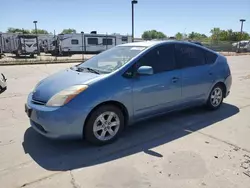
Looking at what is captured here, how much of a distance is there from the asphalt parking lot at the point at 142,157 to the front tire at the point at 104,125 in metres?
0.14

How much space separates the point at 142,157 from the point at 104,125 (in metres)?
0.76

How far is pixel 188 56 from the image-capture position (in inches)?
191

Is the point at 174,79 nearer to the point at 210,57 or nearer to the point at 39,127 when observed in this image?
the point at 210,57

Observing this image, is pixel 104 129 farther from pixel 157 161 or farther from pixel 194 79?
→ pixel 194 79

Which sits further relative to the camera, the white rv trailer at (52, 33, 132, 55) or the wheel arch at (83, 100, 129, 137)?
the white rv trailer at (52, 33, 132, 55)

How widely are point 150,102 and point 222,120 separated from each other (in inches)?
69.2

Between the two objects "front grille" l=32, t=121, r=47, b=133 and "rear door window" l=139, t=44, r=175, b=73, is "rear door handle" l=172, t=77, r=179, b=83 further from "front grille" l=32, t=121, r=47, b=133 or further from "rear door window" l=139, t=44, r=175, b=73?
"front grille" l=32, t=121, r=47, b=133

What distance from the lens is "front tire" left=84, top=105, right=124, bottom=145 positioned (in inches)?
138

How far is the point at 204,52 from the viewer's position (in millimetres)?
5223

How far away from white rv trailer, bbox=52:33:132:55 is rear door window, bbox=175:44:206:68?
27649 millimetres

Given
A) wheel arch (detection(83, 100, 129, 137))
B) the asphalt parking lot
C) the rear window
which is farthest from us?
the rear window

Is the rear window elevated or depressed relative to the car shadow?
elevated

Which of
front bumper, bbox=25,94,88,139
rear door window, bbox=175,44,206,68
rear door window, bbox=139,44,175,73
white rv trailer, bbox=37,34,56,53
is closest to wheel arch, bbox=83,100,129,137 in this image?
front bumper, bbox=25,94,88,139

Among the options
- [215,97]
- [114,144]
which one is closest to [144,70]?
[114,144]
